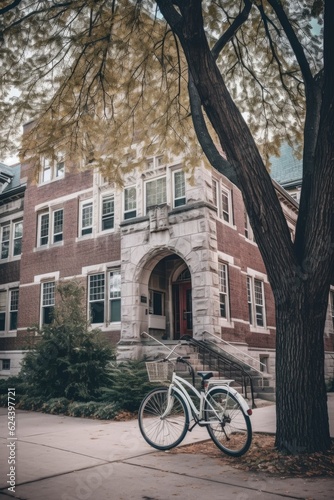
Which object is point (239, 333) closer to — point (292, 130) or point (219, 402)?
point (292, 130)

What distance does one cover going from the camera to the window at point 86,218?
1947 cm

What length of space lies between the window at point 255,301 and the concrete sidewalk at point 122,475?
1121cm

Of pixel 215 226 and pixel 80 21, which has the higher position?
pixel 80 21

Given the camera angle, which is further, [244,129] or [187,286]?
[187,286]

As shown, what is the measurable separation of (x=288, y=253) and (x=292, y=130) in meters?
4.45

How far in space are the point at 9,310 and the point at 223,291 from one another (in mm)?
11846

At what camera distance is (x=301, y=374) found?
553 cm

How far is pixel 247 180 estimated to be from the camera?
5980mm

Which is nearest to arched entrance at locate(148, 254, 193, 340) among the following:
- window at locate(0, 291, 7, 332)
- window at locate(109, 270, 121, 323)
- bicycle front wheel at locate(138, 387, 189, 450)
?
window at locate(109, 270, 121, 323)

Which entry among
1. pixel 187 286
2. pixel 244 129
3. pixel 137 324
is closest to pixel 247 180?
pixel 244 129

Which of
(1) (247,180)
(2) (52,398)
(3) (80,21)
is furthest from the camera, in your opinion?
(2) (52,398)

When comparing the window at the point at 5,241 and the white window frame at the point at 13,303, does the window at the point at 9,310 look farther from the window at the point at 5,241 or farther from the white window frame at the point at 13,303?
the window at the point at 5,241

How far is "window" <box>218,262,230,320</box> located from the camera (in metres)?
16.3

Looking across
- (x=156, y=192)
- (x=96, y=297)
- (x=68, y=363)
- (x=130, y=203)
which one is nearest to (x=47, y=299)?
(x=96, y=297)
